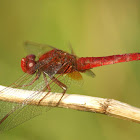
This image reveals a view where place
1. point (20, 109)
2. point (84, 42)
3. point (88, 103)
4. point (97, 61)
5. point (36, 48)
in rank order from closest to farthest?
point (88, 103), point (20, 109), point (97, 61), point (36, 48), point (84, 42)

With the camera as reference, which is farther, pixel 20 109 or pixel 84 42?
pixel 84 42

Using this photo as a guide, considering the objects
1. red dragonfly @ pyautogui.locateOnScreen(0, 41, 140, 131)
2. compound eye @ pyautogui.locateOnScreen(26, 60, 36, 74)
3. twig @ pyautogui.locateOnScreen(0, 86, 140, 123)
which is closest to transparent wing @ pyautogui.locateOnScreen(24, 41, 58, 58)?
red dragonfly @ pyautogui.locateOnScreen(0, 41, 140, 131)

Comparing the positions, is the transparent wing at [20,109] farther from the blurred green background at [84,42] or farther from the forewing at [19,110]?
the blurred green background at [84,42]

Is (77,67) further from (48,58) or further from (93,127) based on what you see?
(93,127)

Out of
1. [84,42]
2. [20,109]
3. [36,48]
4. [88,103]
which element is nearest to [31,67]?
[36,48]

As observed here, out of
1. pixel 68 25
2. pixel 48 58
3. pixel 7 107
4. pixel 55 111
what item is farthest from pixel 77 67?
pixel 68 25

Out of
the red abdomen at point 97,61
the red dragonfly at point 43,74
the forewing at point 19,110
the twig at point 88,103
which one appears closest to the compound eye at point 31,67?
the red dragonfly at point 43,74

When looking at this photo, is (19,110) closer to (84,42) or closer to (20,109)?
(20,109)
